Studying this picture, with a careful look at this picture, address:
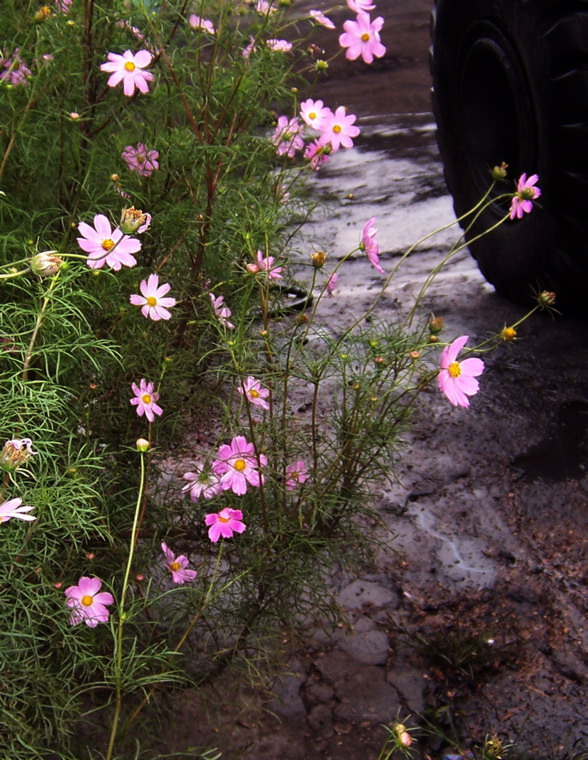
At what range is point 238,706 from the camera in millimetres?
1832

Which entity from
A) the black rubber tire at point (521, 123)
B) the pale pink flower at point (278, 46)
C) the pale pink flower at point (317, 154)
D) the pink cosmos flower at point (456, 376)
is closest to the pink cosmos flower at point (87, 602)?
the pink cosmos flower at point (456, 376)

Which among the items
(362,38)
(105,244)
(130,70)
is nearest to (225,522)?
(105,244)

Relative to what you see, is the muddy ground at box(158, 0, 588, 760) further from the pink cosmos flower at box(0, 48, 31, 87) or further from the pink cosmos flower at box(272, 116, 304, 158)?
the pink cosmos flower at box(0, 48, 31, 87)

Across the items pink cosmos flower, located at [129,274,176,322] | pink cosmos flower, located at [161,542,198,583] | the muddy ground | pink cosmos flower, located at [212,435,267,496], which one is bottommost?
the muddy ground

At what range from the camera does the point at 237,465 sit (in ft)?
5.40

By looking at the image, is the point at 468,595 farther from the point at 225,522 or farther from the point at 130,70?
the point at 130,70

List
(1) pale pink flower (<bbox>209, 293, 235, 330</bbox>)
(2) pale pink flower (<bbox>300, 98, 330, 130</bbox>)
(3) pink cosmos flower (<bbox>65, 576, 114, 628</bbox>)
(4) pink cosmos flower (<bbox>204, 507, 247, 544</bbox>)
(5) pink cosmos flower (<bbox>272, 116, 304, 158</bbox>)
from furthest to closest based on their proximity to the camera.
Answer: (5) pink cosmos flower (<bbox>272, 116, 304, 158</bbox>)
(2) pale pink flower (<bbox>300, 98, 330, 130</bbox>)
(1) pale pink flower (<bbox>209, 293, 235, 330</bbox>)
(4) pink cosmos flower (<bbox>204, 507, 247, 544</bbox>)
(3) pink cosmos flower (<bbox>65, 576, 114, 628</bbox>)

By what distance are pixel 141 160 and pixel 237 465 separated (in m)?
0.73

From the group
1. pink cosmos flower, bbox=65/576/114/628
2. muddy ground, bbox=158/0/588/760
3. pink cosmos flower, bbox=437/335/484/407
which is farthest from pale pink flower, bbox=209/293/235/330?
pink cosmos flower, bbox=65/576/114/628

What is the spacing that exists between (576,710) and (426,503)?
0.71 meters

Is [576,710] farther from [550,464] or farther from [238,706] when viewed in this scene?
[550,464]

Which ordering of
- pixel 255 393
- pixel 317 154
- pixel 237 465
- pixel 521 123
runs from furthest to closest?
pixel 521 123
pixel 317 154
pixel 255 393
pixel 237 465

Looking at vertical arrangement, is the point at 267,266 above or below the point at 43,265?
below

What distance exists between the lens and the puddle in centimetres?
252
